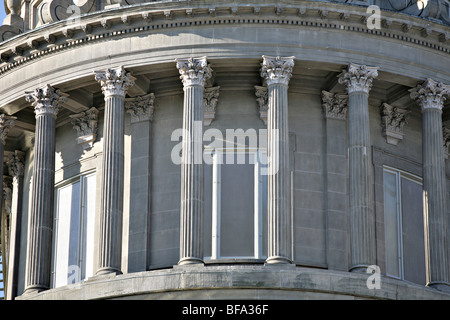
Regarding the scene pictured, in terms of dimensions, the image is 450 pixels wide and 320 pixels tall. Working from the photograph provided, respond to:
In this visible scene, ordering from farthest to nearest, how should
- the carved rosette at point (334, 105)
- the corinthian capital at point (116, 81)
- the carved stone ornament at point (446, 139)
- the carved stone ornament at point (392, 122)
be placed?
1. the carved stone ornament at point (446, 139)
2. the carved stone ornament at point (392, 122)
3. the carved rosette at point (334, 105)
4. the corinthian capital at point (116, 81)

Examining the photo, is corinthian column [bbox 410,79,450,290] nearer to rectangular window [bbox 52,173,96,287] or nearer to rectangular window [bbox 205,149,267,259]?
rectangular window [bbox 205,149,267,259]

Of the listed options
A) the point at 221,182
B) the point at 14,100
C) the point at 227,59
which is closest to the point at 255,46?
the point at 227,59

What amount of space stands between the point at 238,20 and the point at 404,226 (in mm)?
10969

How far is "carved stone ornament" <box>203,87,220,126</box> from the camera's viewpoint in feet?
234

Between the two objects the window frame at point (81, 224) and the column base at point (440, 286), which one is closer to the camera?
the column base at point (440, 286)

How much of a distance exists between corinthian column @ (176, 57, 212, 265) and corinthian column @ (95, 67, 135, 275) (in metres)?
2.54

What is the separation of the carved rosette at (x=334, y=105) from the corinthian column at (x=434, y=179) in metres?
2.85

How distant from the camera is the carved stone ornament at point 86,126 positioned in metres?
73.2

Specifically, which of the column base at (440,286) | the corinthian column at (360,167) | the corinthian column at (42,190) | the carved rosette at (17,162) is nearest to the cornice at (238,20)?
the corinthian column at (360,167)

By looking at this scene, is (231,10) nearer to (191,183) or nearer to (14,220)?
(191,183)

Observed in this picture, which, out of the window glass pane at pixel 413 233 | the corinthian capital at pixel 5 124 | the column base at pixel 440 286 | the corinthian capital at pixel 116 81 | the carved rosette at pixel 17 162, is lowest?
the column base at pixel 440 286

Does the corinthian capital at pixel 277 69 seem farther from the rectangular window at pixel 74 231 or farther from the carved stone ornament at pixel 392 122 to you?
the rectangular window at pixel 74 231

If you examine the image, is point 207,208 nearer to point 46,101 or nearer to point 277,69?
Answer: point 277,69
